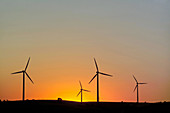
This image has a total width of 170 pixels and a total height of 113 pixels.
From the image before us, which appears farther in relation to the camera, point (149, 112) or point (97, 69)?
point (97, 69)

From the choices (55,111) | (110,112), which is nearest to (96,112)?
(110,112)

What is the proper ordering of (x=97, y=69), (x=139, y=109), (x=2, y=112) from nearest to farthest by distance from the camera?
(x=2, y=112), (x=139, y=109), (x=97, y=69)

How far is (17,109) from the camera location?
181 metres

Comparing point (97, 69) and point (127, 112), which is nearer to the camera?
point (127, 112)

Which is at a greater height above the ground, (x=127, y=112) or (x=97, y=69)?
(x=97, y=69)

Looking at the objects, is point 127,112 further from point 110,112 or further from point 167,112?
point 167,112

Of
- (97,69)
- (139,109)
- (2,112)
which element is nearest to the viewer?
(2,112)

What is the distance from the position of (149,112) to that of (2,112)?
69.1 meters

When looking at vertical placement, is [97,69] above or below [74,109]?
above

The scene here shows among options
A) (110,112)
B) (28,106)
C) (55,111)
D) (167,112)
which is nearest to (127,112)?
(110,112)

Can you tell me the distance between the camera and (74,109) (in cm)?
18912

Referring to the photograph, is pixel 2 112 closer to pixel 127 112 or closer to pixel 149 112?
pixel 127 112

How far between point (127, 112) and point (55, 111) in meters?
33.9

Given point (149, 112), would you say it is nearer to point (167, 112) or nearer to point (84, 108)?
point (167, 112)
